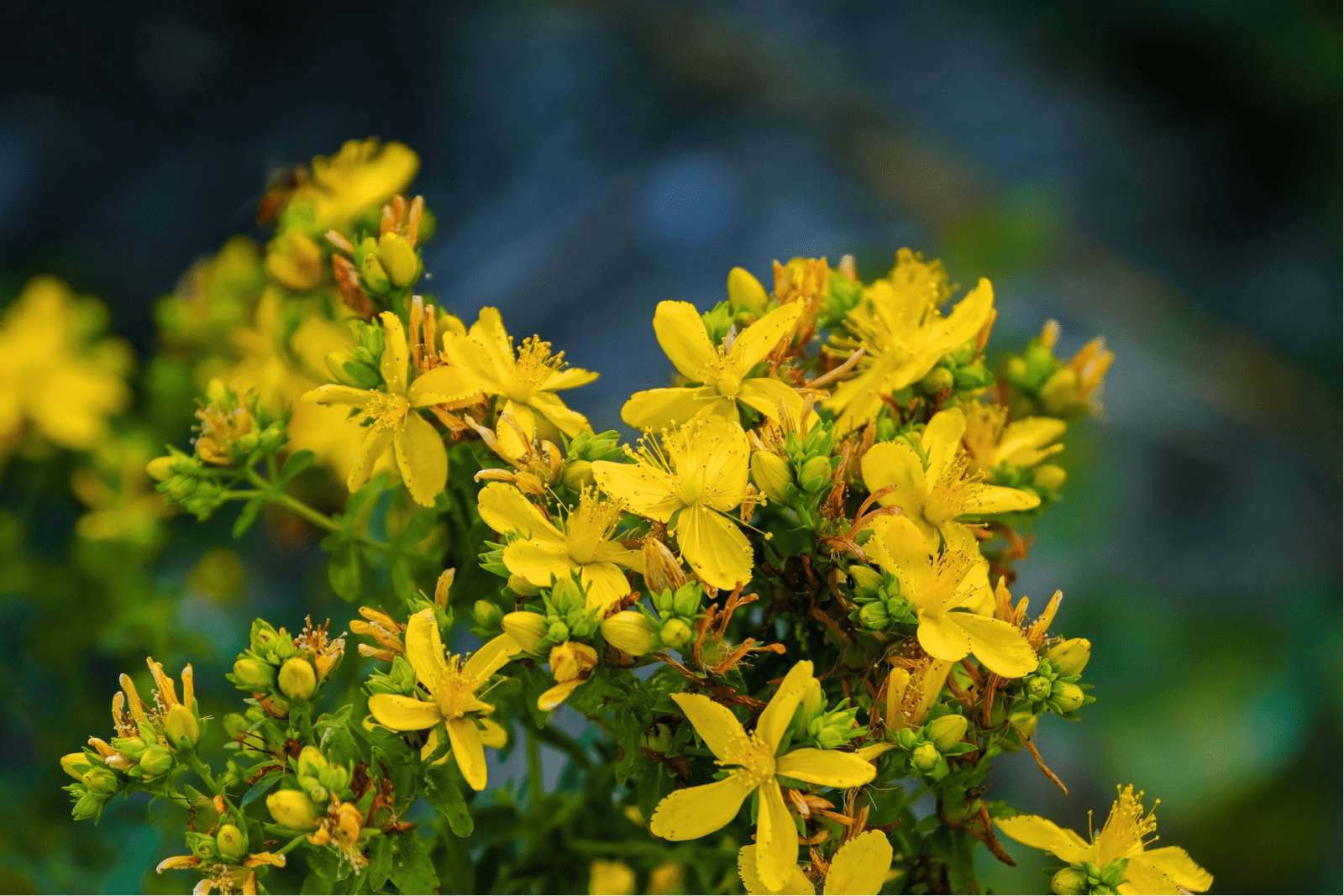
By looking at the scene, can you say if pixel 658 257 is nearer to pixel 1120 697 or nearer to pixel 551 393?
pixel 1120 697

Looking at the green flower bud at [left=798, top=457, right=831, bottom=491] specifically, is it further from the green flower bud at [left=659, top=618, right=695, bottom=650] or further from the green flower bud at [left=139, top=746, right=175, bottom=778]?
the green flower bud at [left=139, top=746, right=175, bottom=778]

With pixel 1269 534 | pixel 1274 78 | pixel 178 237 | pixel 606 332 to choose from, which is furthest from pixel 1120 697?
pixel 178 237

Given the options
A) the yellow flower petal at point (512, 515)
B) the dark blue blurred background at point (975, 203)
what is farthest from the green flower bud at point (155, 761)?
the dark blue blurred background at point (975, 203)

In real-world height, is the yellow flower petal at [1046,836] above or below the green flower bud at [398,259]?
below

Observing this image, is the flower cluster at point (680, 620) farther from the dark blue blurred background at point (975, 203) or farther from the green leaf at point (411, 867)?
the dark blue blurred background at point (975, 203)

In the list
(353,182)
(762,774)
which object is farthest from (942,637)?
(353,182)

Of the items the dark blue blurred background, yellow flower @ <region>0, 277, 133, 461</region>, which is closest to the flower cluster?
yellow flower @ <region>0, 277, 133, 461</region>

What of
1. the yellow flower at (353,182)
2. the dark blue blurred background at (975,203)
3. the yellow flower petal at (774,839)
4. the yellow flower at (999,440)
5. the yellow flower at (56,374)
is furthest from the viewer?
the dark blue blurred background at (975,203)
